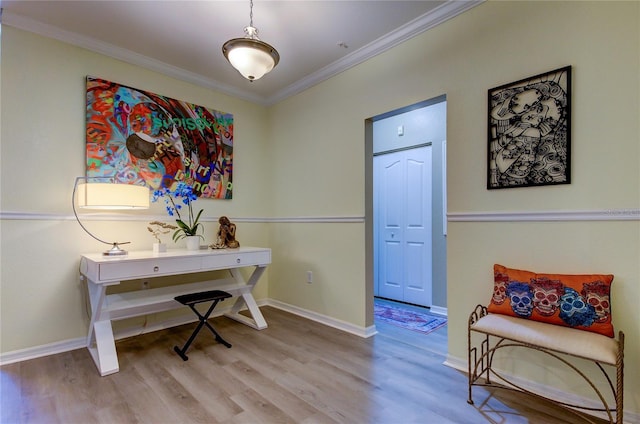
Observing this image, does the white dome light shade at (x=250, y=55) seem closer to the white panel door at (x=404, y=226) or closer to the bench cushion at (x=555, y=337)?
the bench cushion at (x=555, y=337)

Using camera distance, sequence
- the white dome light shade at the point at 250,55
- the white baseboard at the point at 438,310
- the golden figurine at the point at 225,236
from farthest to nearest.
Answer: the white baseboard at the point at 438,310, the golden figurine at the point at 225,236, the white dome light shade at the point at 250,55

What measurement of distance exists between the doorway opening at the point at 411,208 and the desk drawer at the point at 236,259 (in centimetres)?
119

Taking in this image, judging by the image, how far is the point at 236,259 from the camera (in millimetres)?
2924

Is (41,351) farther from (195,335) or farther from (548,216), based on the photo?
(548,216)

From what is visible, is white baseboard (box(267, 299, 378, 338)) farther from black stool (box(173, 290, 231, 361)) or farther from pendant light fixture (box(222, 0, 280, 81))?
pendant light fixture (box(222, 0, 280, 81))

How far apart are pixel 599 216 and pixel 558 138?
492 millimetres

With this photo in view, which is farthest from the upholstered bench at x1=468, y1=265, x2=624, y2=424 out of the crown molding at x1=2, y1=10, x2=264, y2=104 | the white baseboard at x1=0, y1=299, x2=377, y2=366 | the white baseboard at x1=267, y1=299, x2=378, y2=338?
the crown molding at x1=2, y1=10, x2=264, y2=104

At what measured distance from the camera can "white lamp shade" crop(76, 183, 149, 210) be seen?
2324 mm

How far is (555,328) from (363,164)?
1875 mm

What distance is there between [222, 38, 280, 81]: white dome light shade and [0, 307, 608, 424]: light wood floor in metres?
2.07

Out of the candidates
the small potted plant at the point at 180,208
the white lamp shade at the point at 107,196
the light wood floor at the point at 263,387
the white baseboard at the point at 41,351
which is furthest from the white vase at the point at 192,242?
the white baseboard at the point at 41,351

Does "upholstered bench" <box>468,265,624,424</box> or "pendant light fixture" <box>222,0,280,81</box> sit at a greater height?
"pendant light fixture" <box>222,0,280,81</box>

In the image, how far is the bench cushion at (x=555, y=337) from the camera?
139 cm

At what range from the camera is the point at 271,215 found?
157 inches
